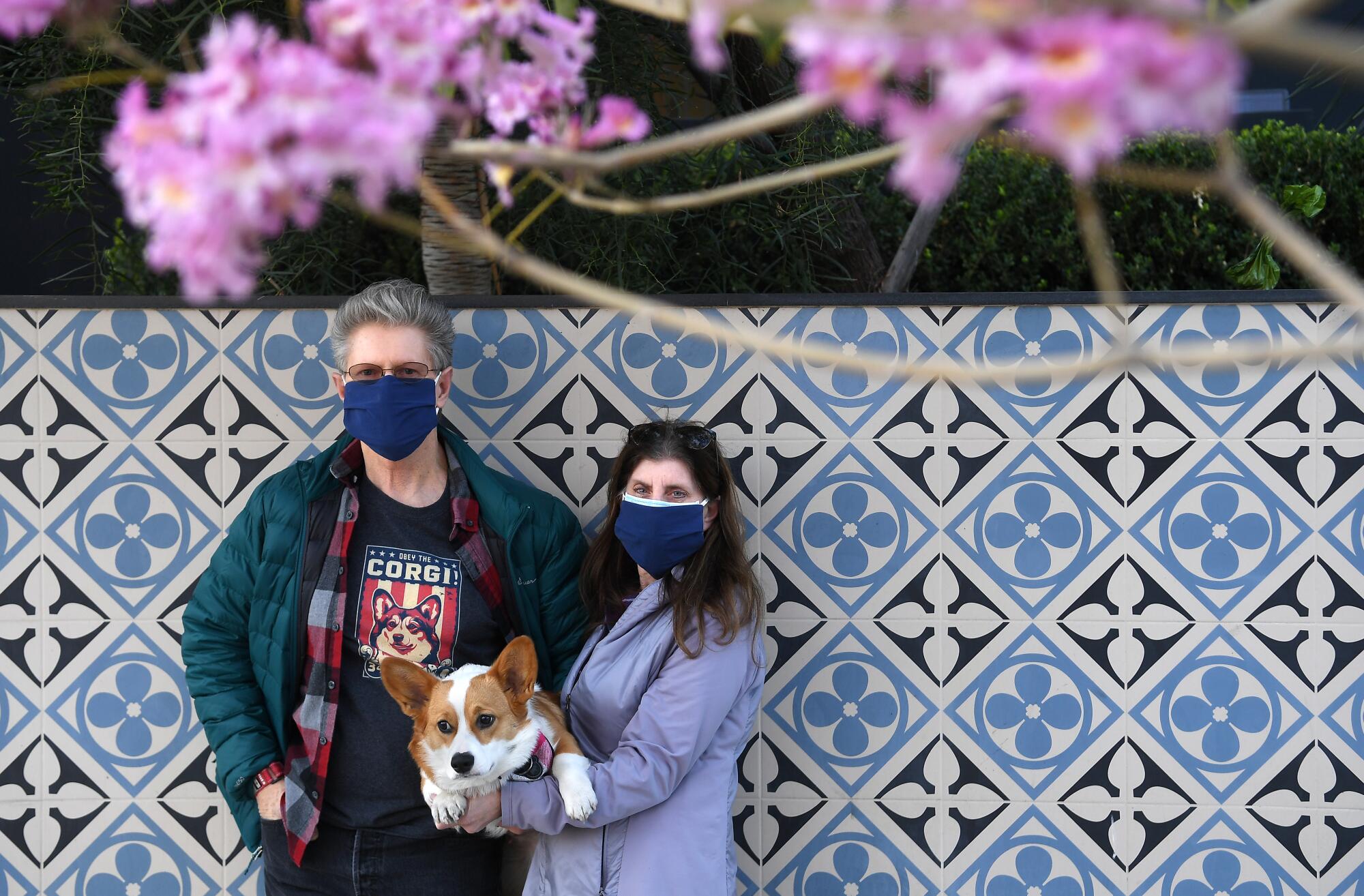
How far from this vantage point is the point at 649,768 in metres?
2.33

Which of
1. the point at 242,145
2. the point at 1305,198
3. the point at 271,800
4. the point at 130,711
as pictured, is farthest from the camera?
the point at 1305,198

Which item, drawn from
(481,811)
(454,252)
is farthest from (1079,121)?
(454,252)

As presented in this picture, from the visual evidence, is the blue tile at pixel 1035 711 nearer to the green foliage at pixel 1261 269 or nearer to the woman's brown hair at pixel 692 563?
the woman's brown hair at pixel 692 563

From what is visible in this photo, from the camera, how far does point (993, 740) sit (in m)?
2.97

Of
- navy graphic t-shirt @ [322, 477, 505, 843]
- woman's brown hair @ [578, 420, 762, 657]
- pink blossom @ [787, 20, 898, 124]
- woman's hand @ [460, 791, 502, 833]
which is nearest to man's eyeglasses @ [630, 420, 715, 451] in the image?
woman's brown hair @ [578, 420, 762, 657]

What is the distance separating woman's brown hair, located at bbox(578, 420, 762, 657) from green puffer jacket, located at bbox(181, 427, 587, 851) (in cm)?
8

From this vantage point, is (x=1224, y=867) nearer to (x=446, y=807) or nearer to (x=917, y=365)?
(x=446, y=807)

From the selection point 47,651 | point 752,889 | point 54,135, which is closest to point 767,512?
point 752,889

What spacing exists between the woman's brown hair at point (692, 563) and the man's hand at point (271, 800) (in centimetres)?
76

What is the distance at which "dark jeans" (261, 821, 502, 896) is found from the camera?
2.49 meters

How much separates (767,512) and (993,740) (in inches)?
31.8

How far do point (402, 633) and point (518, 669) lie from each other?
0.95 feet

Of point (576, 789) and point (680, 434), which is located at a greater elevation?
point (680, 434)

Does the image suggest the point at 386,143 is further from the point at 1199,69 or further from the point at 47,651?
the point at 47,651
